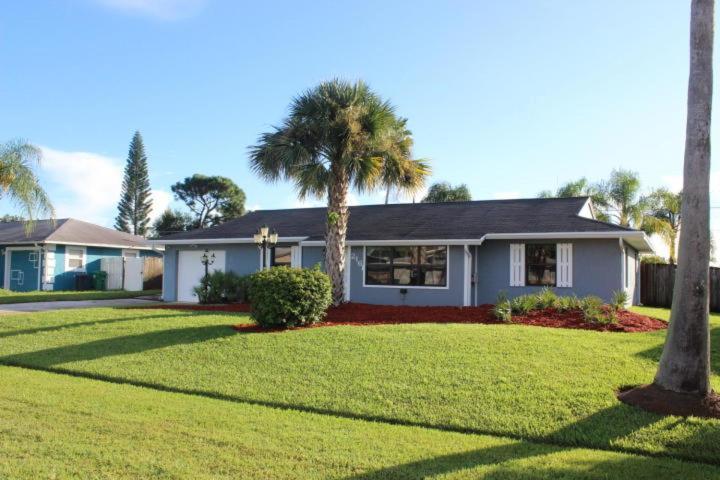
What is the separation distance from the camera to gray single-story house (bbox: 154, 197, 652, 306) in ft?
53.7

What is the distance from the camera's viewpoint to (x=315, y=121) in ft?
50.4

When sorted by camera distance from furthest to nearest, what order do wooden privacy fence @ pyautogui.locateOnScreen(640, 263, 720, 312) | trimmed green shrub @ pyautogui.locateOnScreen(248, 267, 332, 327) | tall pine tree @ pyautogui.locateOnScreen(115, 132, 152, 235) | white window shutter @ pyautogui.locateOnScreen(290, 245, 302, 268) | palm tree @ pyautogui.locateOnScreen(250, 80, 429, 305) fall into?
tall pine tree @ pyautogui.locateOnScreen(115, 132, 152, 235) < wooden privacy fence @ pyautogui.locateOnScreen(640, 263, 720, 312) < white window shutter @ pyautogui.locateOnScreen(290, 245, 302, 268) < palm tree @ pyautogui.locateOnScreen(250, 80, 429, 305) < trimmed green shrub @ pyautogui.locateOnScreen(248, 267, 332, 327)

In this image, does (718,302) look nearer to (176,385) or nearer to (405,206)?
(405,206)

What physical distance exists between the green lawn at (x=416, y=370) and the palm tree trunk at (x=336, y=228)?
11.1 ft

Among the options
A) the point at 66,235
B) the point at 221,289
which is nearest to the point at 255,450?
the point at 221,289

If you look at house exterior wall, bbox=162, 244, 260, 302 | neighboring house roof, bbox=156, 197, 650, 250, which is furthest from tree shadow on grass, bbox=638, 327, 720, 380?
house exterior wall, bbox=162, 244, 260, 302

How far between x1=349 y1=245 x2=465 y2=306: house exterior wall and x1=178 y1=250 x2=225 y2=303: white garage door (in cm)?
590

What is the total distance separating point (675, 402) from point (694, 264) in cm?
163

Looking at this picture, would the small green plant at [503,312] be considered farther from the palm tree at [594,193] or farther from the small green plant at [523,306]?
the palm tree at [594,193]

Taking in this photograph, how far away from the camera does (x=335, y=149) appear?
15664 mm

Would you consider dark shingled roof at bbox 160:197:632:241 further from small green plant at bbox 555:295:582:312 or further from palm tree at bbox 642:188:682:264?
palm tree at bbox 642:188:682:264

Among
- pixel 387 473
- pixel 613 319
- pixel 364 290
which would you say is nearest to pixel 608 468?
pixel 387 473

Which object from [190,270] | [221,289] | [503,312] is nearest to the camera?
[503,312]

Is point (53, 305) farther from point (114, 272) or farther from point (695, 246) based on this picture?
point (695, 246)
